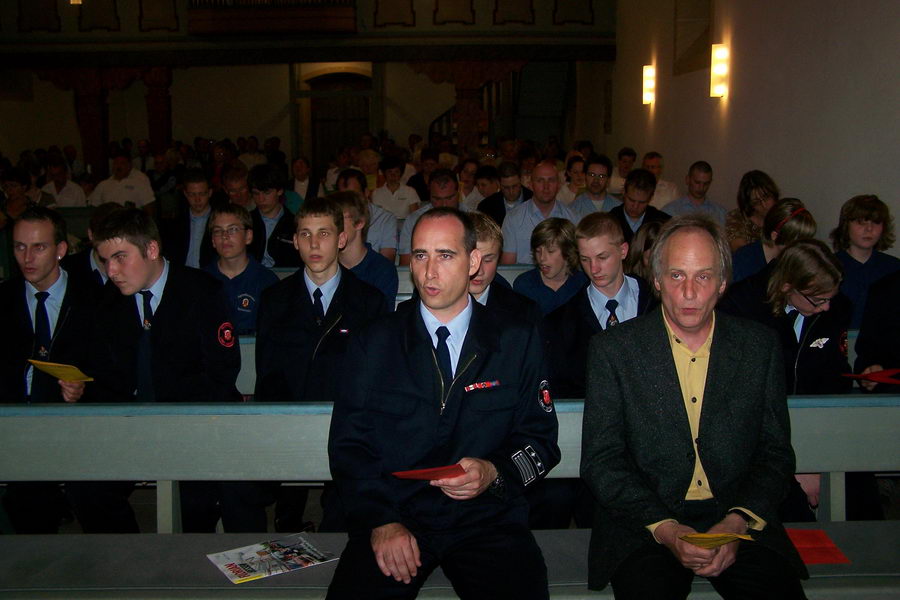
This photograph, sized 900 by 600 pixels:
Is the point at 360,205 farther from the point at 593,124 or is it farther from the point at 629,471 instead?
the point at 593,124

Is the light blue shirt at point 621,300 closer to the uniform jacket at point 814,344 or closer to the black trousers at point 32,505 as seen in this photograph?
the uniform jacket at point 814,344

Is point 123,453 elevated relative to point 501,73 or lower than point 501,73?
lower

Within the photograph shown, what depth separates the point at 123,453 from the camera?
3211mm

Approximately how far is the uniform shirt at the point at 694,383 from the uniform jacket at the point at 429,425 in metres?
0.48

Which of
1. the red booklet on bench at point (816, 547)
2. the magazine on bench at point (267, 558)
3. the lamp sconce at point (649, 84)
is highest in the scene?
the lamp sconce at point (649, 84)

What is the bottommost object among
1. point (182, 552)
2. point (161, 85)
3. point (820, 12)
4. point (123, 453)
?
point (182, 552)

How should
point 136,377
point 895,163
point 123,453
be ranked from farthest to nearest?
point 895,163 → point 136,377 → point 123,453

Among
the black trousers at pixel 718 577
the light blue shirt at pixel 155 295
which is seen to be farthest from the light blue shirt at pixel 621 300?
the light blue shirt at pixel 155 295

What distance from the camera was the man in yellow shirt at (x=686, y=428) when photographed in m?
2.67

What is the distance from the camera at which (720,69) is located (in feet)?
33.4

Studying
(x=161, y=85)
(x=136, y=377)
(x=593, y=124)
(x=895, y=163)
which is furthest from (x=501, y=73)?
(x=136, y=377)

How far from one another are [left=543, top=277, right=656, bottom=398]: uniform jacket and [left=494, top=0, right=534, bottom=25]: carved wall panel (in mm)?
15895

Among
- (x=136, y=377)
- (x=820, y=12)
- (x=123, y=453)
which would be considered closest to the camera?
(x=123, y=453)

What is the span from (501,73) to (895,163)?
1376 cm
